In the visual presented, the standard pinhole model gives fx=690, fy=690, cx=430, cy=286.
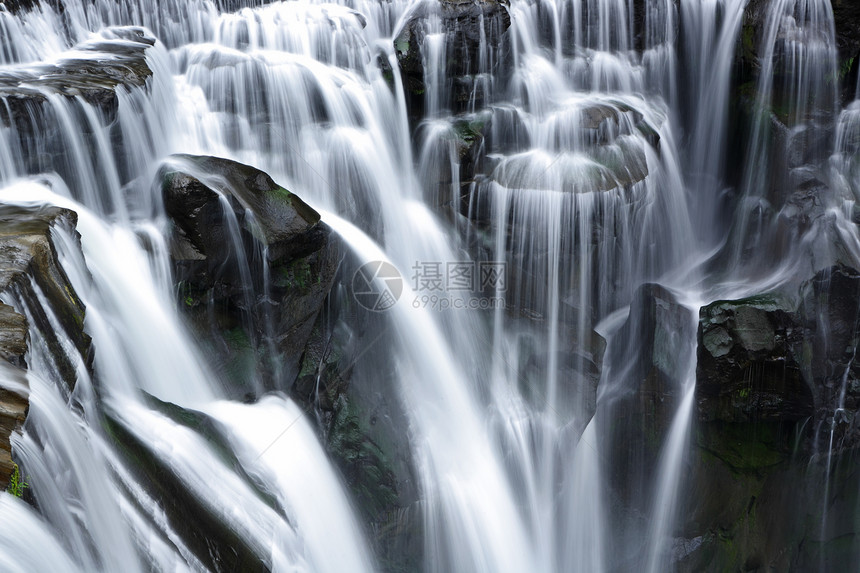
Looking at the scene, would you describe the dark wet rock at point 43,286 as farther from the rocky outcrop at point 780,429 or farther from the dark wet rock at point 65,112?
the rocky outcrop at point 780,429

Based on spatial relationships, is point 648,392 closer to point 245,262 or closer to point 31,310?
point 245,262

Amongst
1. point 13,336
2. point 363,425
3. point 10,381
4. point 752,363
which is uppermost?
point 13,336

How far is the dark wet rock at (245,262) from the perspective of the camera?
17.8ft

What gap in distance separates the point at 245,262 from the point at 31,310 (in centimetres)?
186

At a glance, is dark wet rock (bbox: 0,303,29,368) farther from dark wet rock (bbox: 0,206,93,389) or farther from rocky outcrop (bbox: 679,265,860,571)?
rocky outcrop (bbox: 679,265,860,571)

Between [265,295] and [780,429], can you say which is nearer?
[265,295]

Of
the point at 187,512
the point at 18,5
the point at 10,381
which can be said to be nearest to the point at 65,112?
the point at 18,5

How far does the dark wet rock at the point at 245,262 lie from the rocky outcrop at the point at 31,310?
96 cm

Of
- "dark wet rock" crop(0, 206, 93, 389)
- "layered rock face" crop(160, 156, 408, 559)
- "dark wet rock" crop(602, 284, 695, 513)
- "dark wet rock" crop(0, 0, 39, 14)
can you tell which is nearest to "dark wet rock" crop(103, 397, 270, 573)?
"dark wet rock" crop(0, 206, 93, 389)

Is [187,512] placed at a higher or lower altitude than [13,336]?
lower

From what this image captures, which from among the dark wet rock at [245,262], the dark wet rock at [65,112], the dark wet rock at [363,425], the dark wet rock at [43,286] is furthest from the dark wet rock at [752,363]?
the dark wet rock at [65,112]

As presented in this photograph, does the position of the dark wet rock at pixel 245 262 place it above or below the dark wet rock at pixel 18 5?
below

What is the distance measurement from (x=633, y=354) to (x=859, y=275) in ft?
6.96

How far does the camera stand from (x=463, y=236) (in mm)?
7266
